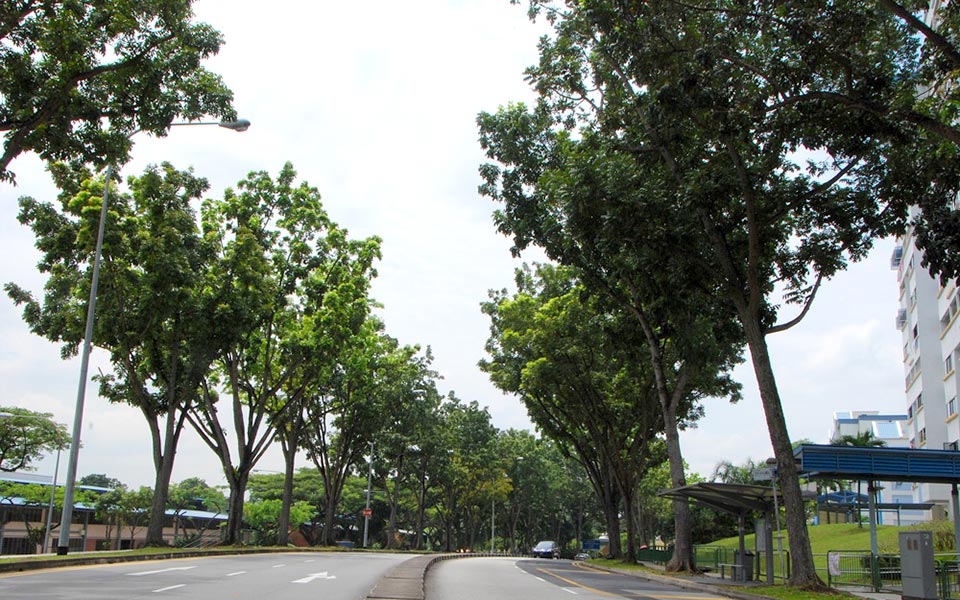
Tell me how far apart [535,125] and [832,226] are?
1018 cm

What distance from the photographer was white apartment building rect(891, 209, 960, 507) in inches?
1626

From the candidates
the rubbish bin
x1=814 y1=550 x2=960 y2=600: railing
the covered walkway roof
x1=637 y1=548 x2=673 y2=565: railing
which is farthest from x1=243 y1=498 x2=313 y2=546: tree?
the covered walkway roof

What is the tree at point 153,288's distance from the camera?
2770 centimetres

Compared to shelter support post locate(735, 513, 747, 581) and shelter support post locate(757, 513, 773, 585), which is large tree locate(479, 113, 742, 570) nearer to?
shelter support post locate(735, 513, 747, 581)

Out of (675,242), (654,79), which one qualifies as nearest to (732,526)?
(675,242)

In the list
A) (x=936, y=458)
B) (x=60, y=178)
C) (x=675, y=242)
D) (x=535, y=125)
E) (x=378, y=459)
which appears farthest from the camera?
(x=378, y=459)

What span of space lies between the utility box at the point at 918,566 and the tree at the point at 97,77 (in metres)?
17.6

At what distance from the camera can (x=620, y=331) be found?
2823 cm

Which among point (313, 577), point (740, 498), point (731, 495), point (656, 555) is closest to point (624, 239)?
point (731, 495)

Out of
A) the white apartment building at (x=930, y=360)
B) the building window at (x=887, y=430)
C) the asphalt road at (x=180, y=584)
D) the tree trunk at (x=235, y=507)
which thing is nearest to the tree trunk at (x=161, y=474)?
the tree trunk at (x=235, y=507)

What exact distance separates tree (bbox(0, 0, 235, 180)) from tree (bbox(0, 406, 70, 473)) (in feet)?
128

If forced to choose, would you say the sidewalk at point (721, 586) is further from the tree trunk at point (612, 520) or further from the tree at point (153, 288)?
the tree at point (153, 288)

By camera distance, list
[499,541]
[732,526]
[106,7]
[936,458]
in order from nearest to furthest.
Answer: [106,7]
[936,458]
[732,526]
[499,541]

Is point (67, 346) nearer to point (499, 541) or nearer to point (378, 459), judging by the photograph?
point (378, 459)
